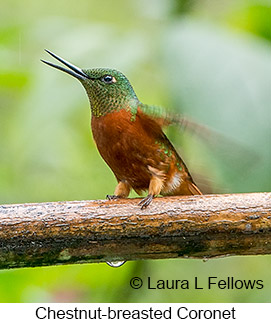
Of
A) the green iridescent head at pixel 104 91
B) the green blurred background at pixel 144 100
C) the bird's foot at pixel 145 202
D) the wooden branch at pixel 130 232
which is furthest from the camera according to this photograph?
the green iridescent head at pixel 104 91

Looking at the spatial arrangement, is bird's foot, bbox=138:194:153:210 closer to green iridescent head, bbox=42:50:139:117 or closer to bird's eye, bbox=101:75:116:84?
green iridescent head, bbox=42:50:139:117

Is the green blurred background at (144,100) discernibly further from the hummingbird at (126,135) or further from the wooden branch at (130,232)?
the wooden branch at (130,232)

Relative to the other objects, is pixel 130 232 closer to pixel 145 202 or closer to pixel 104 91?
pixel 145 202

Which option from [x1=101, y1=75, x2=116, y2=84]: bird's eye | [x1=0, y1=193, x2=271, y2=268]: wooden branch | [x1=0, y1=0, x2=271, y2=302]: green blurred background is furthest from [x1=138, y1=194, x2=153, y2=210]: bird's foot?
[x1=101, y1=75, x2=116, y2=84]: bird's eye

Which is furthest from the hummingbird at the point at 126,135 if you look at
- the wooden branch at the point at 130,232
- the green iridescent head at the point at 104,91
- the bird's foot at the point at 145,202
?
the wooden branch at the point at 130,232

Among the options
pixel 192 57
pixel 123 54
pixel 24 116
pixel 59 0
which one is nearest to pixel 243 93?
pixel 192 57
